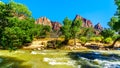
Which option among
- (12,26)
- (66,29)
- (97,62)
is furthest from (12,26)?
(66,29)

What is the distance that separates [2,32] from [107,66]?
15334 mm

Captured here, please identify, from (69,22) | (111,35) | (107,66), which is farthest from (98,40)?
(107,66)

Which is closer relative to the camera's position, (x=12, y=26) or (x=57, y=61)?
(x=12, y=26)

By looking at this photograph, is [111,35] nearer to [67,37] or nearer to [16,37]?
[67,37]

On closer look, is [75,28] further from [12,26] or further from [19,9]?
[12,26]

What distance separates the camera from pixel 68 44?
8400 cm

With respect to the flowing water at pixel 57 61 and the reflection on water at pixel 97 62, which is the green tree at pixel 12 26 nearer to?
the flowing water at pixel 57 61

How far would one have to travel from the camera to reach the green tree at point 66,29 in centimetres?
8206

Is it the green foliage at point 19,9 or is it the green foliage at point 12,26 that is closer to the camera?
the green foliage at point 12,26

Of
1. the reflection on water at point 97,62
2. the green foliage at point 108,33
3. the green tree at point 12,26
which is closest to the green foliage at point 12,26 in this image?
the green tree at point 12,26

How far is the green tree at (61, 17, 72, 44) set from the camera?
82062 mm

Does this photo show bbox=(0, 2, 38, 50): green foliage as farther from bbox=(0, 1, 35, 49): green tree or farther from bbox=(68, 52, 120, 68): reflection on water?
bbox=(68, 52, 120, 68): reflection on water

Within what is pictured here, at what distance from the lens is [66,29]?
3369 inches

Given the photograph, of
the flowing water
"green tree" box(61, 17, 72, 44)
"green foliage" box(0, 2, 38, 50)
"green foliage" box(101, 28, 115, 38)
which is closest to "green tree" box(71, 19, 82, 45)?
"green tree" box(61, 17, 72, 44)
